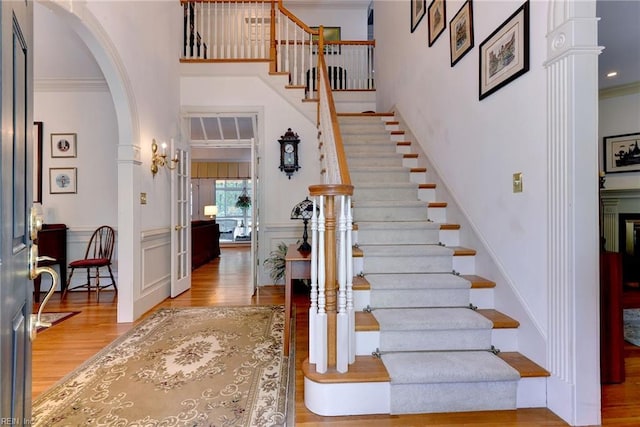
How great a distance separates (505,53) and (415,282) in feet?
5.73

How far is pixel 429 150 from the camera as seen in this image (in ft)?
11.6

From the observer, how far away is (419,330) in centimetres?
211

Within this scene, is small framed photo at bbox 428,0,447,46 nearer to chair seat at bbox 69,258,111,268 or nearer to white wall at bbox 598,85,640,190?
white wall at bbox 598,85,640,190

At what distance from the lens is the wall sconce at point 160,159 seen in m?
3.85

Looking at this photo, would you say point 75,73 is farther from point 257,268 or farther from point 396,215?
point 396,215

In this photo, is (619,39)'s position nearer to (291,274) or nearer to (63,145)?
(291,274)

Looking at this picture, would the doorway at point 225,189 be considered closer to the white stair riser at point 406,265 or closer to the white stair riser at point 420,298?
the white stair riser at point 406,265

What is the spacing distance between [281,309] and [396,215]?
1729 mm

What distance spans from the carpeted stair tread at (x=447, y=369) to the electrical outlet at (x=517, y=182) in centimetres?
109

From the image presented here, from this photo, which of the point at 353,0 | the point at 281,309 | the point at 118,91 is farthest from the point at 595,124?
the point at 353,0

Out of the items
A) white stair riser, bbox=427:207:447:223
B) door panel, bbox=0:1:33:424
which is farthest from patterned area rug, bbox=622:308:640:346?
door panel, bbox=0:1:33:424

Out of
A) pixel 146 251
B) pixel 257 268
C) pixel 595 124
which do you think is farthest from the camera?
pixel 257 268

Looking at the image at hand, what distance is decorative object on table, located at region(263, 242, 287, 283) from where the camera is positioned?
4.70 meters

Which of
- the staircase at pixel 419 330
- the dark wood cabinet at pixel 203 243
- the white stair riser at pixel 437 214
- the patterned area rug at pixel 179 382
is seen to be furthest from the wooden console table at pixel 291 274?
the dark wood cabinet at pixel 203 243
